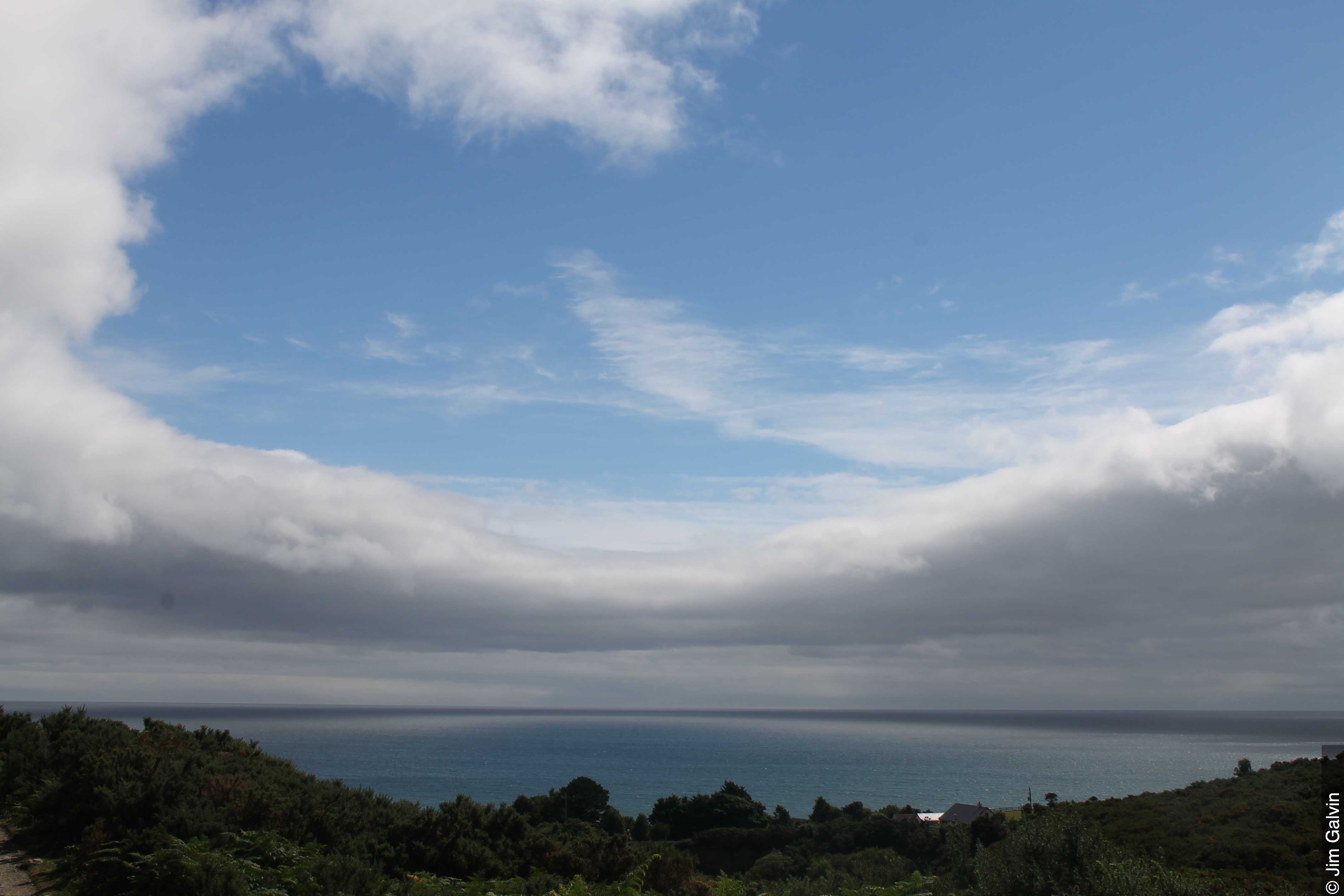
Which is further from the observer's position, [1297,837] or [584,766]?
[584,766]

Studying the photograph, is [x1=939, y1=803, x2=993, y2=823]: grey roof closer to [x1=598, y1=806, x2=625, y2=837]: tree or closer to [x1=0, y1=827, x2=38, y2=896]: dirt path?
[x1=598, y1=806, x2=625, y2=837]: tree

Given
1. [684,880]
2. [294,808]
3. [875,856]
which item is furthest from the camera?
[875,856]

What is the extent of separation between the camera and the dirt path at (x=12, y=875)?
11492mm

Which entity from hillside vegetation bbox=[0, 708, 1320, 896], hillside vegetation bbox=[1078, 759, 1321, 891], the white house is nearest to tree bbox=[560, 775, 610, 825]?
Answer: the white house

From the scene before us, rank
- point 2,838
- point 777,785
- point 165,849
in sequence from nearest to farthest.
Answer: point 165,849, point 2,838, point 777,785

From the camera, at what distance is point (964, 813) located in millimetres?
59094

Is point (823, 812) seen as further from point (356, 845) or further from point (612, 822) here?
point (356, 845)

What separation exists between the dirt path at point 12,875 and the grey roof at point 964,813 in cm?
4946

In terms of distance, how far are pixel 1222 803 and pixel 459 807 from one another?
3050 centimetres

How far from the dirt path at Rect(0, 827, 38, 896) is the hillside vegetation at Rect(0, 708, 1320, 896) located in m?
0.32

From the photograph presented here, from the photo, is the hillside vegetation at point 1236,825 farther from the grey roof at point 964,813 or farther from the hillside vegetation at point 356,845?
the grey roof at point 964,813

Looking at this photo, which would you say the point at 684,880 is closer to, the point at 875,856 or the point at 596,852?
the point at 596,852

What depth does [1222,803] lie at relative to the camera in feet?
107

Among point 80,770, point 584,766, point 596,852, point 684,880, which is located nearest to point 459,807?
point 596,852
